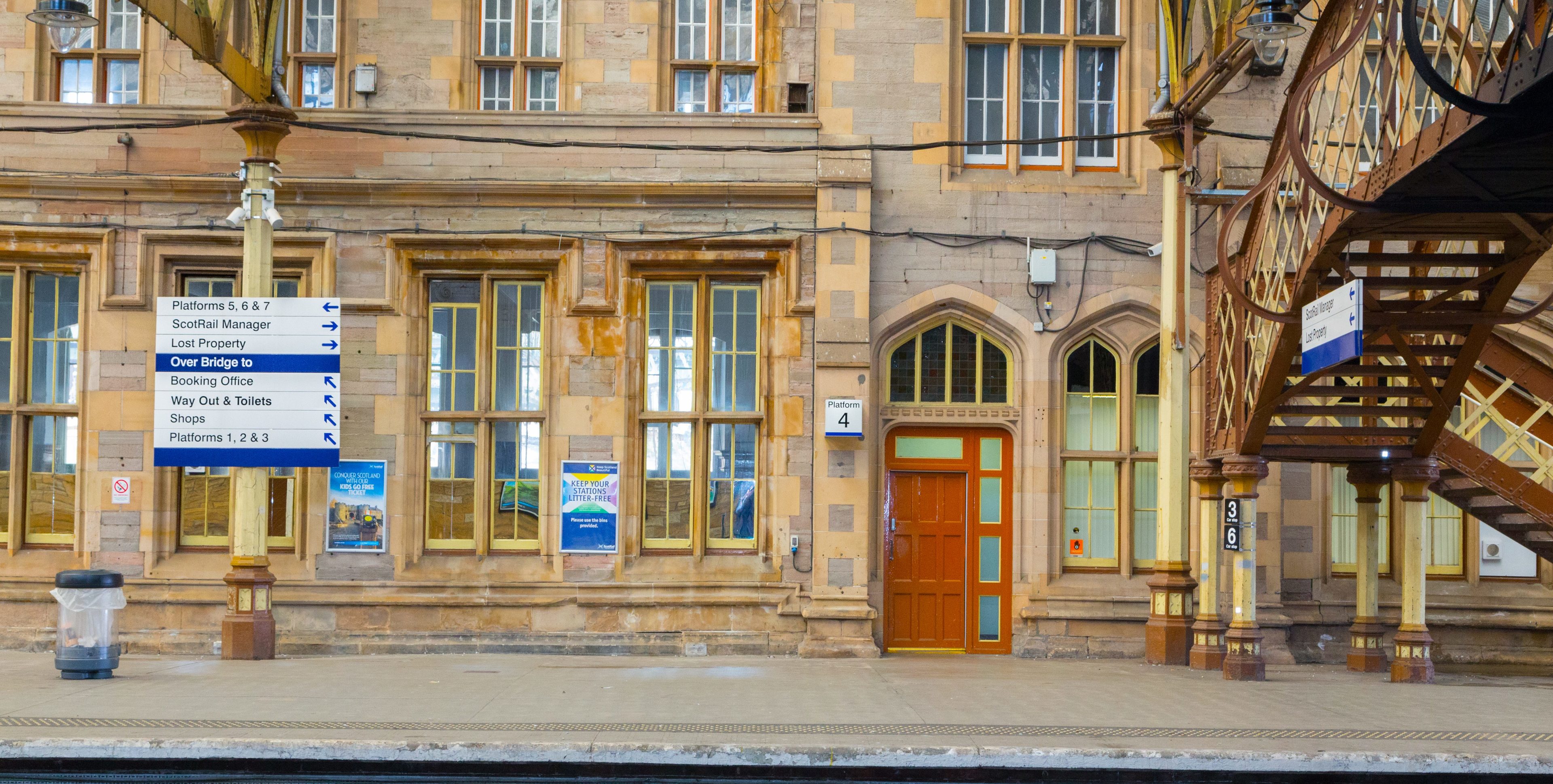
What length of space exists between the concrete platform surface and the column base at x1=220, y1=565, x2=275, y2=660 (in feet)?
0.71

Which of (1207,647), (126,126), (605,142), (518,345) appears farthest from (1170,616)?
(126,126)

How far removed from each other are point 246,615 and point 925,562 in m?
6.82

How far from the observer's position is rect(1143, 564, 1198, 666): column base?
13.8 m

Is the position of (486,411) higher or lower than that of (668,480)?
higher

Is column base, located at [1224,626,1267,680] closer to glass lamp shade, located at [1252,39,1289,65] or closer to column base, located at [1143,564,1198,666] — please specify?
column base, located at [1143,564,1198,666]

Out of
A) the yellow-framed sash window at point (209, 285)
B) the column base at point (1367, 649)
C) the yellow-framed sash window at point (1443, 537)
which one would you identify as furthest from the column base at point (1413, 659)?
the yellow-framed sash window at point (209, 285)

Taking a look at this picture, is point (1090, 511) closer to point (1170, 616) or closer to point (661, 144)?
point (1170, 616)

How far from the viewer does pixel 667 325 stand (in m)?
15.2

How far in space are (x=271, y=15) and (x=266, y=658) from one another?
6167 mm

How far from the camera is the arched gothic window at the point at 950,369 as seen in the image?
15.2 metres

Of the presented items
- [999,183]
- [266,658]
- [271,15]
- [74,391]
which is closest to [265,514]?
[266,658]

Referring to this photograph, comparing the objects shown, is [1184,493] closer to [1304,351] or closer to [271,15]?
[1304,351]

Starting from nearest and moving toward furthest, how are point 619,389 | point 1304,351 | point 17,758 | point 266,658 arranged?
point 17,758, point 1304,351, point 266,658, point 619,389

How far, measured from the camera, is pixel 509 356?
15.2 m
